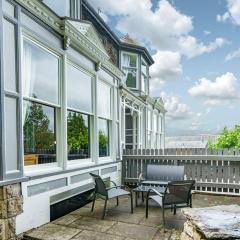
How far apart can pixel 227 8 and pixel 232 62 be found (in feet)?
21.7

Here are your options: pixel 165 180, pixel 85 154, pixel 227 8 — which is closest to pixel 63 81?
pixel 85 154

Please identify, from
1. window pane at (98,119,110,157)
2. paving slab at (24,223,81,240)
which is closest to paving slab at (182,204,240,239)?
paving slab at (24,223,81,240)

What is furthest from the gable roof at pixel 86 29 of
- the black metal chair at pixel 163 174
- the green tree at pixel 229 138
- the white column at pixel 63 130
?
the green tree at pixel 229 138

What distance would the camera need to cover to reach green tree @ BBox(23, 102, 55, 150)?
4.53 meters

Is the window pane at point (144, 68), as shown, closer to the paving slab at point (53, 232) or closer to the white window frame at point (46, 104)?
the white window frame at point (46, 104)

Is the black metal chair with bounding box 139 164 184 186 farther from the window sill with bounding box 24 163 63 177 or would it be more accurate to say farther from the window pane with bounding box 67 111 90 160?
the window sill with bounding box 24 163 63 177

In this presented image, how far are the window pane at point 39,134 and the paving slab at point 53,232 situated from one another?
1078 mm

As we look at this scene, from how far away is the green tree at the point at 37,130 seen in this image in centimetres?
453

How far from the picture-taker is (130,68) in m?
14.6

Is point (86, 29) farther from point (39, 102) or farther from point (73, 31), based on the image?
point (39, 102)

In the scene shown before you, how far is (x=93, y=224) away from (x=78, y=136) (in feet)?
7.16

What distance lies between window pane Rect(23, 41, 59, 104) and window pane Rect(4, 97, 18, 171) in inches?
19.7

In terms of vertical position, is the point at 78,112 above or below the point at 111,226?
above

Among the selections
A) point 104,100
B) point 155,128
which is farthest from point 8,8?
point 155,128
